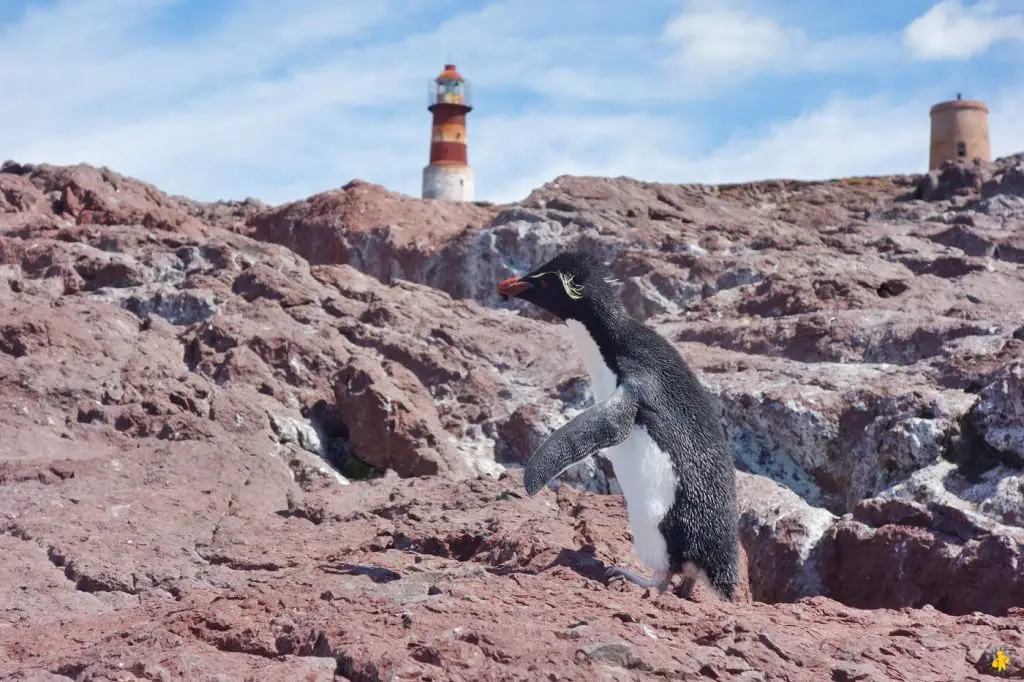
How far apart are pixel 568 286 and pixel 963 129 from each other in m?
30.3

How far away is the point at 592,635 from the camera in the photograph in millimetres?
3779

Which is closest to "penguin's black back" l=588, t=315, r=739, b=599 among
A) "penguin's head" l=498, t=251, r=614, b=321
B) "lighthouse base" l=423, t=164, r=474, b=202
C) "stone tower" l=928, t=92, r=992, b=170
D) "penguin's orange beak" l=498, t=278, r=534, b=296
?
"penguin's head" l=498, t=251, r=614, b=321

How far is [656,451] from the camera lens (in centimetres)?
525

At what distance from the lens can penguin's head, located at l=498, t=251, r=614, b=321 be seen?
18.5ft

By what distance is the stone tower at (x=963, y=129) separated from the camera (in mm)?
32969

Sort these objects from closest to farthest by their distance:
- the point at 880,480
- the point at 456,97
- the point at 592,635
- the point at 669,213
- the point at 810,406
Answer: the point at 592,635, the point at 880,480, the point at 810,406, the point at 669,213, the point at 456,97

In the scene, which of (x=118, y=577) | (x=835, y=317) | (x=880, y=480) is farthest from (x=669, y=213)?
(x=118, y=577)

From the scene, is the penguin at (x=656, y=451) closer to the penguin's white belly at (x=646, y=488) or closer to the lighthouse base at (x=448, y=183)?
the penguin's white belly at (x=646, y=488)

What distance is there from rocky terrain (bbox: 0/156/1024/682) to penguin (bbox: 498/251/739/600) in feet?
0.95

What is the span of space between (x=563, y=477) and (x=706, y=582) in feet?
12.9

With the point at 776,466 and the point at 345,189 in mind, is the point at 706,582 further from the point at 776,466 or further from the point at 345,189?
the point at 345,189

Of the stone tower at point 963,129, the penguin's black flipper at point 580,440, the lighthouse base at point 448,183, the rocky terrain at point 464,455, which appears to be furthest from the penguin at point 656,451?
the lighthouse base at point 448,183

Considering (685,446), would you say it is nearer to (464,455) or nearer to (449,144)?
(464,455)

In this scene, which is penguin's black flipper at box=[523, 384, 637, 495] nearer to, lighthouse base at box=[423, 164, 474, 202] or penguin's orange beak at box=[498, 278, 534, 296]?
penguin's orange beak at box=[498, 278, 534, 296]
